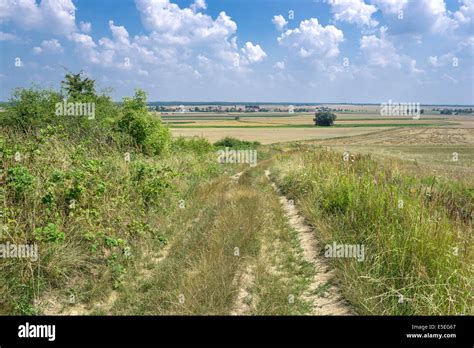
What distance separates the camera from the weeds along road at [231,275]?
392 centimetres

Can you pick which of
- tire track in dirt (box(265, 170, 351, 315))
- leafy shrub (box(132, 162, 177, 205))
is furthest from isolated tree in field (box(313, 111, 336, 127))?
tire track in dirt (box(265, 170, 351, 315))

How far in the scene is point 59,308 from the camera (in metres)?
4.13

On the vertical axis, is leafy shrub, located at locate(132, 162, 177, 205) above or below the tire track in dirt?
above

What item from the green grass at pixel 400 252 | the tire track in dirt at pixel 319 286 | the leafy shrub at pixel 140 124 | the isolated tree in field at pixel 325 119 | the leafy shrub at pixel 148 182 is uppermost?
the isolated tree in field at pixel 325 119

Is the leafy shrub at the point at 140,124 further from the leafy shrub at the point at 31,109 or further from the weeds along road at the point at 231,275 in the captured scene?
the weeds along road at the point at 231,275

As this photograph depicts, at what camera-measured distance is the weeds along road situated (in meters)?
3.92

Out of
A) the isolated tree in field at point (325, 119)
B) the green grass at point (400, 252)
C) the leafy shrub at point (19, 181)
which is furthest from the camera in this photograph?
the isolated tree in field at point (325, 119)

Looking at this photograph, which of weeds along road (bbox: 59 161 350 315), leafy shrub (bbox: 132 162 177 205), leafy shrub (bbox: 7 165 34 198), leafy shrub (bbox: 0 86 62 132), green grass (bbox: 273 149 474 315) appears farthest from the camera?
leafy shrub (bbox: 0 86 62 132)

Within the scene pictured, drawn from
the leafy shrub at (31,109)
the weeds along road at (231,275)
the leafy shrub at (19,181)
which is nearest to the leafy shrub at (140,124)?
the leafy shrub at (31,109)

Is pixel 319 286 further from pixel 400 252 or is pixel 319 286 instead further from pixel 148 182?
pixel 148 182

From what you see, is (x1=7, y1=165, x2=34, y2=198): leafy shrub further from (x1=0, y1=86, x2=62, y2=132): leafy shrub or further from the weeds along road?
(x1=0, y1=86, x2=62, y2=132): leafy shrub

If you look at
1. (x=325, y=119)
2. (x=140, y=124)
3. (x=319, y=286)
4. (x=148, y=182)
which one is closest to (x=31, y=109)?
(x=140, y=124)

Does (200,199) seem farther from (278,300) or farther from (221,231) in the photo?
(278,300)
